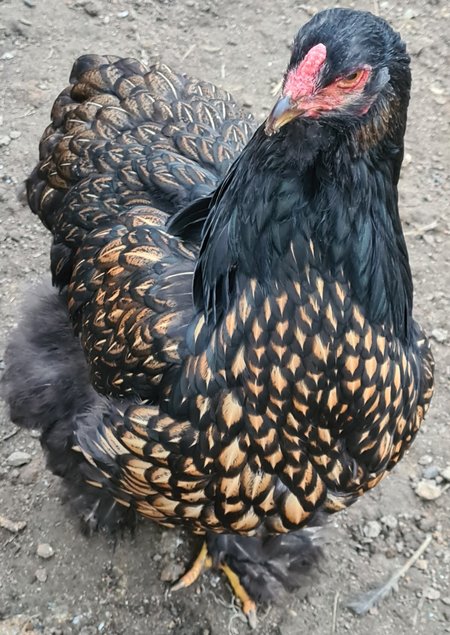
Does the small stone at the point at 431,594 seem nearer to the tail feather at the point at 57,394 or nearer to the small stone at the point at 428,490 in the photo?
the small stone at the point at 428,490

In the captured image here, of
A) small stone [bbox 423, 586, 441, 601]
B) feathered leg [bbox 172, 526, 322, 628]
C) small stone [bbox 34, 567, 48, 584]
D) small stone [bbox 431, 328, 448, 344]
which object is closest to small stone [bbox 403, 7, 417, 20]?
small stone [bbox 431, 328, 448, 344]

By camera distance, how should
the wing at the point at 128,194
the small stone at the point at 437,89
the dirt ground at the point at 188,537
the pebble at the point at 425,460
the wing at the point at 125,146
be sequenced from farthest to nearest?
the small stone at the point at 437,89
the pebble at the point at 425,460
the dirt ground at the point at 188,537
the wing at the point at 125,146
the wing at the point at 128,194

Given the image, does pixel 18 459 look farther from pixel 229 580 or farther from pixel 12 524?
pixel 229 580

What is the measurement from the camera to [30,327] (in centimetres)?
305

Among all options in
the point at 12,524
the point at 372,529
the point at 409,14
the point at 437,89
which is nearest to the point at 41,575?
the point at 12,524

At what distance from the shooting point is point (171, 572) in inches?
117

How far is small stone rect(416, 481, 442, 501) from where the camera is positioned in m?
3.13

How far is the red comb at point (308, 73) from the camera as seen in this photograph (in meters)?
1.64

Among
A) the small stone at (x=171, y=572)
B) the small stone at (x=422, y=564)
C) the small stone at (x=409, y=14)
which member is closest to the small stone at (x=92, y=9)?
the small stone at (x=409, y=14)

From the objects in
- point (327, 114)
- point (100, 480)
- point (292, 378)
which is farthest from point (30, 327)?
point (327, 114)

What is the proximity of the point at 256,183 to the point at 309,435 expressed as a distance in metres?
0.71

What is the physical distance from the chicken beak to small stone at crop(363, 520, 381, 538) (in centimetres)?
192

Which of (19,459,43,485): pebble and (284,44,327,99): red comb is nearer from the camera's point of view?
(284,44,327,99): red comb

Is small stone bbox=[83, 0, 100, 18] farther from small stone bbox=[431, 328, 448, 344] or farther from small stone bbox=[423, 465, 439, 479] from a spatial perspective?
small stone bbox=[423, 465, 439, 479]
